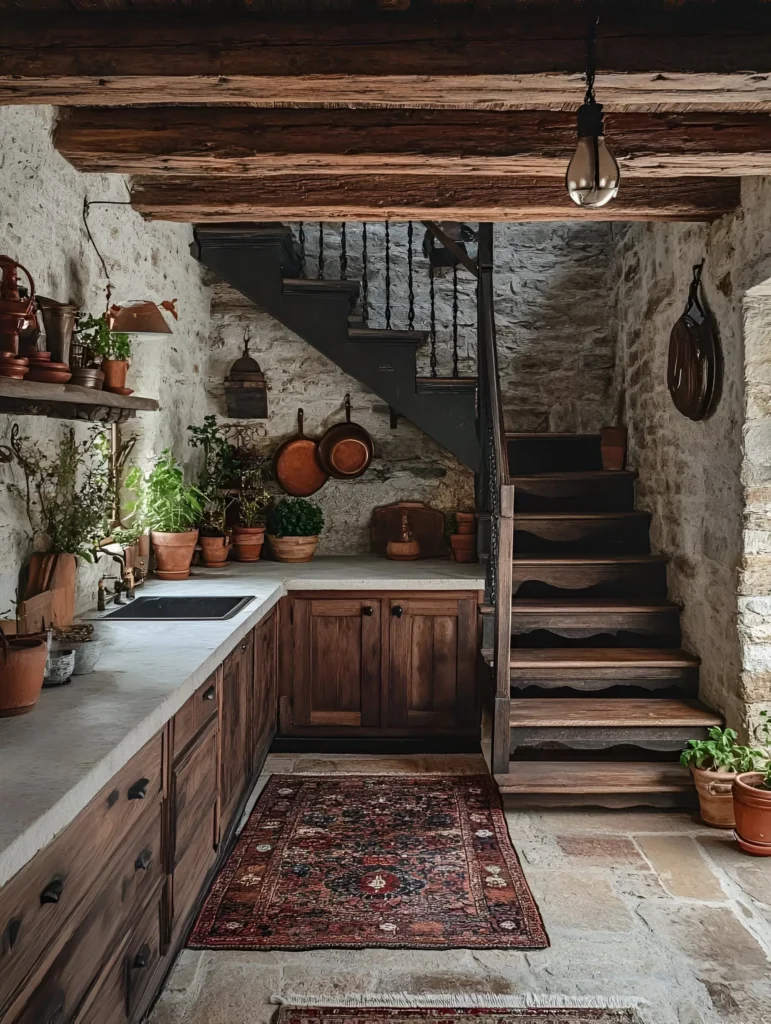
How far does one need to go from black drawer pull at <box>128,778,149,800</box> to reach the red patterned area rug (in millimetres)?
939

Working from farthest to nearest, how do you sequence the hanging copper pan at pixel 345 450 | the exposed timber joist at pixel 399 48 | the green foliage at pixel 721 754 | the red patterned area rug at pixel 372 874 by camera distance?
the hanging copper pan at pixel 345 450 < the green foliage at pixel 721 754 < the red patterned area rug at pixel 372 874 < the exposed timber joist at pixel 399 48

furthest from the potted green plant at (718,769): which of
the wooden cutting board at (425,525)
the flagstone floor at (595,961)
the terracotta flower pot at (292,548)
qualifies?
the terracotta flower pot at (292,548)

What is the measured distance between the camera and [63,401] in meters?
2.48

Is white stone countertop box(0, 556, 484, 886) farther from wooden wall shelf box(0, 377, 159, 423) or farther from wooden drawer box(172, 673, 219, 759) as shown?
wooden wall shelf box(0, 377, 159, 423)

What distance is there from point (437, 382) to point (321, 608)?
1.53 meters

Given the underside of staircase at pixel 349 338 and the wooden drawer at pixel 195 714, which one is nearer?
the wooden drawer at pixel 195 714

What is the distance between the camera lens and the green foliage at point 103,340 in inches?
117

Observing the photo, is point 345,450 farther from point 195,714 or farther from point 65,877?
point 65,877

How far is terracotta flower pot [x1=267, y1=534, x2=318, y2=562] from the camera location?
4918 millimetres

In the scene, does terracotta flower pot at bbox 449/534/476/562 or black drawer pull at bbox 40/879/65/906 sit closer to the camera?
black drawer pull at bbox 40/879/65/906

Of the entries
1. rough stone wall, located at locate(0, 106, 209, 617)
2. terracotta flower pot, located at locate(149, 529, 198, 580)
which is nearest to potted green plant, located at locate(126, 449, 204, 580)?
terracotta flower pot, located at locate(149, 529, 198, 580)

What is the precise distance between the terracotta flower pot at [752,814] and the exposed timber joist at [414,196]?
2361 millimetres

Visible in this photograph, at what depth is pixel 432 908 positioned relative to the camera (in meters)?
2.84

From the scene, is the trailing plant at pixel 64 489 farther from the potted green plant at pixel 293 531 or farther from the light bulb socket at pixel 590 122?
the light bulb socket at pixel 590 122
